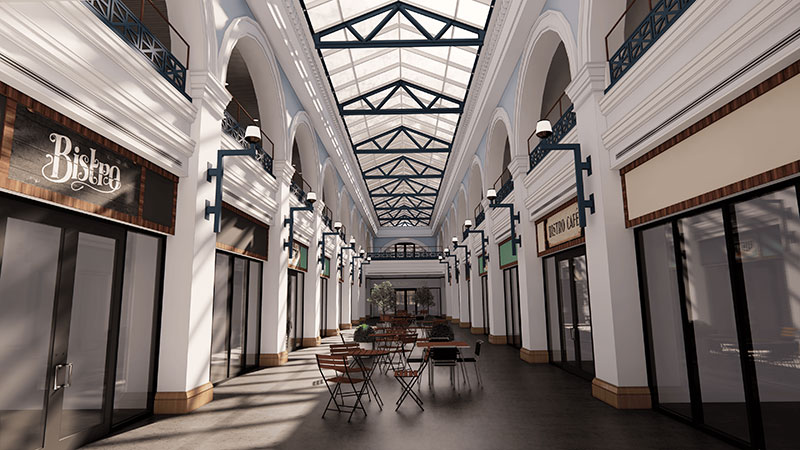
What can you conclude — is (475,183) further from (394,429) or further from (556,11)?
(394,429)

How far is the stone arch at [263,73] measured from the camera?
7126 mm

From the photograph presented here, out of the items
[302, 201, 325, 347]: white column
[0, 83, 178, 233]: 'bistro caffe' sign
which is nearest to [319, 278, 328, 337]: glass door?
[302, 201, 325, 347]: white column

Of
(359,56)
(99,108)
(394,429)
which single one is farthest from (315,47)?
(394,429)

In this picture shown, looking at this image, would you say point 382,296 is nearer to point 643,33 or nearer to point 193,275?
point 193,275

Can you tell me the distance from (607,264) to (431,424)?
2882 millimetres

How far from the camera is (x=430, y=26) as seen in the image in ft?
32.6

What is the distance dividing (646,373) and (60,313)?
616 cm

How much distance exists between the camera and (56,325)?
3.80m

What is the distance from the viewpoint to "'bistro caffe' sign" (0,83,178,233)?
325 centimetres

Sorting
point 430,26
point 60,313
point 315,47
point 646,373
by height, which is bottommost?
point 646,373

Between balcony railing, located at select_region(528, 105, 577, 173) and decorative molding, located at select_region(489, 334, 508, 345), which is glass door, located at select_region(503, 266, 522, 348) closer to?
decorative molding, located at select_region(489, 334, 508, 345)

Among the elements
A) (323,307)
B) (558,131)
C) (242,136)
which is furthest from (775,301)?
(323,307)

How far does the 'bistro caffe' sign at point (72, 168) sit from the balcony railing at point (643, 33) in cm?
556

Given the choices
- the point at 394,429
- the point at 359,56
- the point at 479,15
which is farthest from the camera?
the point at 359,56
